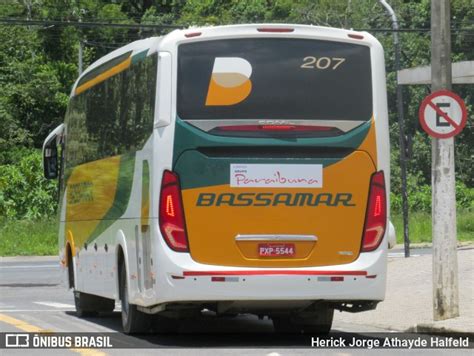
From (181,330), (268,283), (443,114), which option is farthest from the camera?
(443,114)

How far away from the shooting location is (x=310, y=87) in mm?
14617

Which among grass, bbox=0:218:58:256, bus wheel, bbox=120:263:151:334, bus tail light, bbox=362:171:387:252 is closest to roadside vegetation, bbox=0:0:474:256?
grass, bbox=0:218:58:256

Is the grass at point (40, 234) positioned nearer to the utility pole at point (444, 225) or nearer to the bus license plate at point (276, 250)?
the utility pole at point (444, 225)

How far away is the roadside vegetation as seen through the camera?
61.2m

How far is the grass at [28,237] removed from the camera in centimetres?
4266

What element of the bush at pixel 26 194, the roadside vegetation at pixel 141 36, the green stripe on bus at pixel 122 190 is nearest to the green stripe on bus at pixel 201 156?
the green stripe on bus at pixel 122 190

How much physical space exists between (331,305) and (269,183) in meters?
1.64

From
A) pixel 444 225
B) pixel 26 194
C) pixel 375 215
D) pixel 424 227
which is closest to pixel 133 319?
pixel 375 215

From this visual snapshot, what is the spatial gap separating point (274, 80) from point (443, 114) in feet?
11.7

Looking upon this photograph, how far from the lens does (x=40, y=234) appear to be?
45406 millimetres

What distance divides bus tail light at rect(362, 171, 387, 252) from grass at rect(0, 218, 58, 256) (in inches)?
1127

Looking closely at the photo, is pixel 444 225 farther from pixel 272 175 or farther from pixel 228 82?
pixel 228 82

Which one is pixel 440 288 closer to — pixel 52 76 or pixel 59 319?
pixel 59 319

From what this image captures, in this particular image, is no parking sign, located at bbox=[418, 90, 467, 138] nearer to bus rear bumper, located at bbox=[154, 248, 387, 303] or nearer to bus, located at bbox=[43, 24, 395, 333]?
bus, located at bbox=[43, 24, 395, 333]
